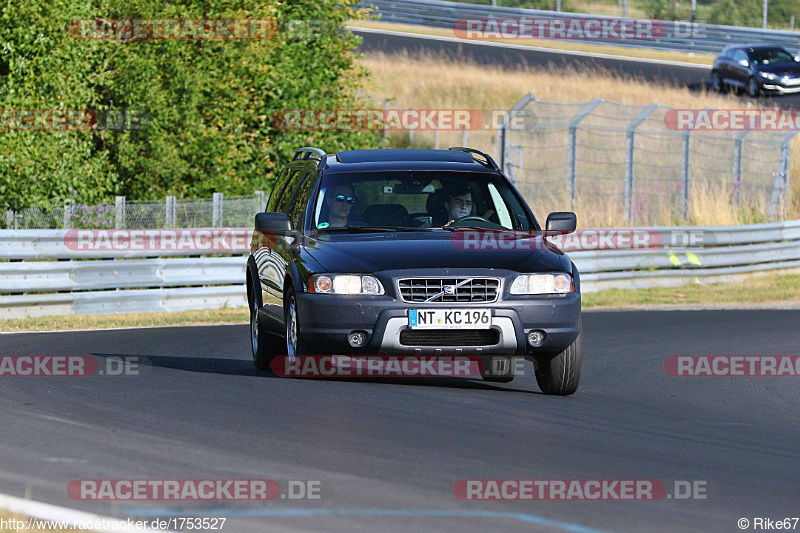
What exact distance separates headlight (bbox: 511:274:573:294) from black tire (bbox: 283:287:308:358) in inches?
61.6

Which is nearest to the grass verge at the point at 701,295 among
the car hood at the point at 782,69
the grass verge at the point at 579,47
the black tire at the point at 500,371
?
the black tire at the point at 500,371

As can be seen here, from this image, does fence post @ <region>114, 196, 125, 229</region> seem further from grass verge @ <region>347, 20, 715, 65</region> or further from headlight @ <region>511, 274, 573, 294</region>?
grass verge @ <region>347, 20, 715, 65</region>

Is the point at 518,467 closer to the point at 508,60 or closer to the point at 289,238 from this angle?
the point at 289,238

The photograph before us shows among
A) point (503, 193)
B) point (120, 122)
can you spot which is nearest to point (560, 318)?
point (503, 193)

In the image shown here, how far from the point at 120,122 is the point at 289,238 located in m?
14.2

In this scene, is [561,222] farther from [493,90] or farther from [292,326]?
[493,90]

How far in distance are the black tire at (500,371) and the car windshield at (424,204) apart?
1.15 meters

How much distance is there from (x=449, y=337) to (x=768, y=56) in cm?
3558

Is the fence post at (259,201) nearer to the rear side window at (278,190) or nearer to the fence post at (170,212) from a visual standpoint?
the fence post at (170,212)

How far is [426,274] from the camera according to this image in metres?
9.56

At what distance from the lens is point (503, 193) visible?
11312 mm

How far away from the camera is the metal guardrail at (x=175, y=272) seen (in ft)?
55.4

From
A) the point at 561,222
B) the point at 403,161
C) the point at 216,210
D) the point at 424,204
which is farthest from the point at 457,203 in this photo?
the point at 216,210

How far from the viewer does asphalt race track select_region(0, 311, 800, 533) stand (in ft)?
19.7
